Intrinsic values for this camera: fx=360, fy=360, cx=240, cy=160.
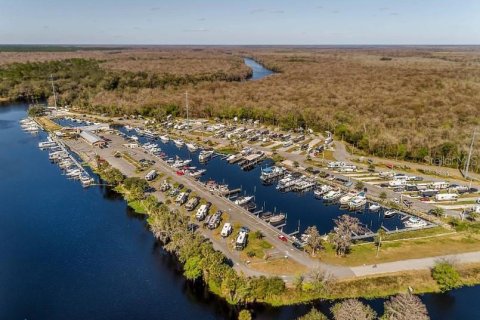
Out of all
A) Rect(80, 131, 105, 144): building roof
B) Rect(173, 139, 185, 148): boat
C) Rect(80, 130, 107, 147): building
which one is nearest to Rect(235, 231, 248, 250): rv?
Rect(173, 139, 185, 148): boat

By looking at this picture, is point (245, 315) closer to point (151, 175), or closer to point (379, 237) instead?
point (379, 237)

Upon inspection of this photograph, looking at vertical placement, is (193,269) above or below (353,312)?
below

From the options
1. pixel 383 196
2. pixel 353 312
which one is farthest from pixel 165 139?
pixel 353 312

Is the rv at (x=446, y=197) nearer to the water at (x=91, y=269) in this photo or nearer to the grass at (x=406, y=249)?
the grass at (x=406, y=249)

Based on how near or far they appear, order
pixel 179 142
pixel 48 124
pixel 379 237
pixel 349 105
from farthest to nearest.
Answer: pixel 349 105
pixel 48 124
pixel 179 142
pixel 379 237

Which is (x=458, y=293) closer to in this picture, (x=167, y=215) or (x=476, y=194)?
(x=476, y=194)
